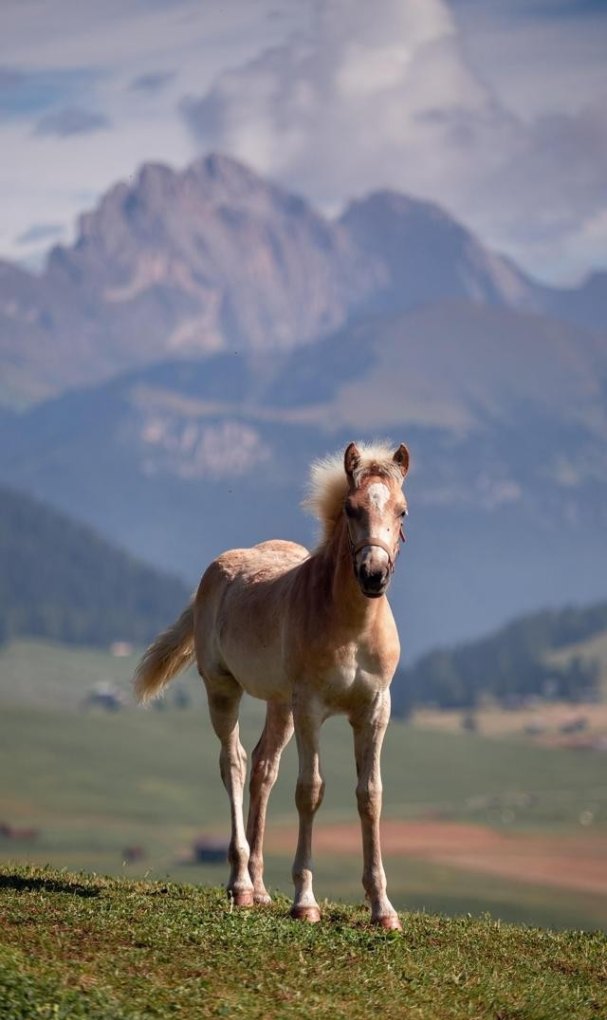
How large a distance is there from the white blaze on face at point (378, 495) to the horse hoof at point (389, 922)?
3.94 metres

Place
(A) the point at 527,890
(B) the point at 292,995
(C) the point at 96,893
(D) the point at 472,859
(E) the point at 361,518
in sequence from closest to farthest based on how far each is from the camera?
(B) the point at 292,995
(E) the point at 361,518
(C) the point at 96,893
(A) the point at 527,890
(D) the point at 472,859

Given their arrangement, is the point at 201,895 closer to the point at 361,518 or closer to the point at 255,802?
the point at 255,802

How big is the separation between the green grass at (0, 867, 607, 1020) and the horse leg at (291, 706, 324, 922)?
26 cm

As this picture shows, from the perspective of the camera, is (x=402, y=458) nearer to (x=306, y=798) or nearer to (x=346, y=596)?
(x=346, y=596)

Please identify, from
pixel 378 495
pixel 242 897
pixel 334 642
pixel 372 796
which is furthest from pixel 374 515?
pixel 242 897

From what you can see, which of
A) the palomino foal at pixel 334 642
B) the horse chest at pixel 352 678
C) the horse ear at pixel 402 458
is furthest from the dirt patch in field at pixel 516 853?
the horse ear at pixel 402 458

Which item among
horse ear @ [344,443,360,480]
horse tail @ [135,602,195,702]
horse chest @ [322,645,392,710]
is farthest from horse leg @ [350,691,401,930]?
horse tail @ [135,602,195,702]

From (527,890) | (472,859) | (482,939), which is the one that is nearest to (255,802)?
(482,939)

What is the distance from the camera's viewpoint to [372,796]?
55.5 feet

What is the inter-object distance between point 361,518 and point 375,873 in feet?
11.5

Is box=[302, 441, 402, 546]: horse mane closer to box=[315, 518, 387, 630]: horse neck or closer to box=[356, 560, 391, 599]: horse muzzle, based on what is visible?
box=[315, 518, 387, 630]: horse neck

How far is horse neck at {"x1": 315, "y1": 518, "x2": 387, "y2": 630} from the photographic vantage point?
16453 mm

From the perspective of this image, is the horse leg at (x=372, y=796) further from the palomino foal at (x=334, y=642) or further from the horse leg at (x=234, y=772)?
the horse leg at (x=234, y=772)

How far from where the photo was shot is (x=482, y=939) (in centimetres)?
1698
